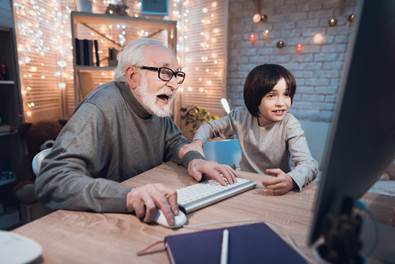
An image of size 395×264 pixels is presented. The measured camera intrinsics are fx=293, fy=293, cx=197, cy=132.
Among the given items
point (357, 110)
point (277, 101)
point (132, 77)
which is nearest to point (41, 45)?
point (132, 77)

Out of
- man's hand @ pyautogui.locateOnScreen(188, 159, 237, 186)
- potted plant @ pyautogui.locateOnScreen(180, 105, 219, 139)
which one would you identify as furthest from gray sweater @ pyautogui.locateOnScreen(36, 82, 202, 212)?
potted plant @ pyautogui.locateOnScreen(180, 105, 219, 139)

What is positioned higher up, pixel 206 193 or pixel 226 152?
pixel 206 193

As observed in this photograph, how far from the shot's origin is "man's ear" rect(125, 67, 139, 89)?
48.9 inches

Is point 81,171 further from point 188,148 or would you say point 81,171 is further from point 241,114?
Answer: point 241,114

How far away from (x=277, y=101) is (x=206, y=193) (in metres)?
0.75

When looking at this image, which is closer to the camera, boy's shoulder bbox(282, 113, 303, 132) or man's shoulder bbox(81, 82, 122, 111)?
man's shoulder bbox(81, 82, 122, 111)

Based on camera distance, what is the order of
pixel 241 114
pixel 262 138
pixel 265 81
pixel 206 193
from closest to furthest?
pixel 206 193 → pixel 265 81 → pixel 262 138 → pixel 241 114

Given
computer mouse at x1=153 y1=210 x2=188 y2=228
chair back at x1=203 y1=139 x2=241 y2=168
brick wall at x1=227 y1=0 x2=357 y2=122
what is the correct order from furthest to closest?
1. brick wall at x1=227 y1=0 x2=357 y2=122
2. chair back at x1=203 y1=139 x2=241 y2=168
3. computer mouse at x1=153 y1=210 x2=188 y2=228

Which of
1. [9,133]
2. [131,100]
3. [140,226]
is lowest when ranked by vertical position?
[9,133]

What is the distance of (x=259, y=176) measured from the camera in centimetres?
111

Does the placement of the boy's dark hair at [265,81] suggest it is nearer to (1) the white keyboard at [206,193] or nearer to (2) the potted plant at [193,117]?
(1) the white keyboard at [206,193]

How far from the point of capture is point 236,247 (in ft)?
1.86

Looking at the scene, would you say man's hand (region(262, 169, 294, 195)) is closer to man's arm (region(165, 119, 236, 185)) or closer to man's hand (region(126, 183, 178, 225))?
man's arm (region(165, 119, 236, 185))

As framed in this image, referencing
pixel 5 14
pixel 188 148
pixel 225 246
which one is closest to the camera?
pixel 225 246
